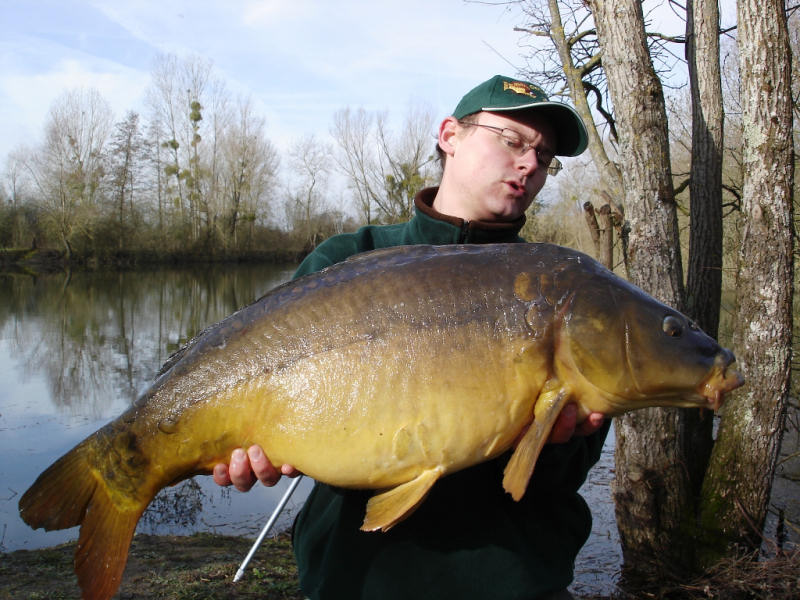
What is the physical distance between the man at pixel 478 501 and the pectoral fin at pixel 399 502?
246mm

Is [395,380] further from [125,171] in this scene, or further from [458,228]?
[125,171]

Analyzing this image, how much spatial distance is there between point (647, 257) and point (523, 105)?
2.99 meters

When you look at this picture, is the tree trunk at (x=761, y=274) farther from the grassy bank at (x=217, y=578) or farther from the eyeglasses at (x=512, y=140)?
the eyeglasses at (x=512, y=140)

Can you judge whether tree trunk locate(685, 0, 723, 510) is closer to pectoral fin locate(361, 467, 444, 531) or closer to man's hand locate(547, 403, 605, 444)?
man's hand locate(547, 403, 605, 444)

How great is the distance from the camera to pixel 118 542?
1.73 meters

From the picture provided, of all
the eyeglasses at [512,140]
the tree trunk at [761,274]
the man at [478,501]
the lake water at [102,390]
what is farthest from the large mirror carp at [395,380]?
the lake water at [102,390]

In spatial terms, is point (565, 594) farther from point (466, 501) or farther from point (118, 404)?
point (118, 404)

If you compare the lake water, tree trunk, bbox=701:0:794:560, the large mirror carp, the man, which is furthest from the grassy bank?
the large mirror carp

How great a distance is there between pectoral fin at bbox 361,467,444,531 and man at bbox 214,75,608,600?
25 cm

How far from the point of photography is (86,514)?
175cm

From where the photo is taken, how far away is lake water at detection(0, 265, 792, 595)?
234 inches

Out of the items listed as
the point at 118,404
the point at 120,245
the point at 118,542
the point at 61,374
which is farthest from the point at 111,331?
the point at 120,245

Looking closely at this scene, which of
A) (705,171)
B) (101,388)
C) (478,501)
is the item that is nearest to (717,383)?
(478,501)

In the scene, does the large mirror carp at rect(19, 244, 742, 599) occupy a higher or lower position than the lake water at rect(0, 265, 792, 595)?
higher
